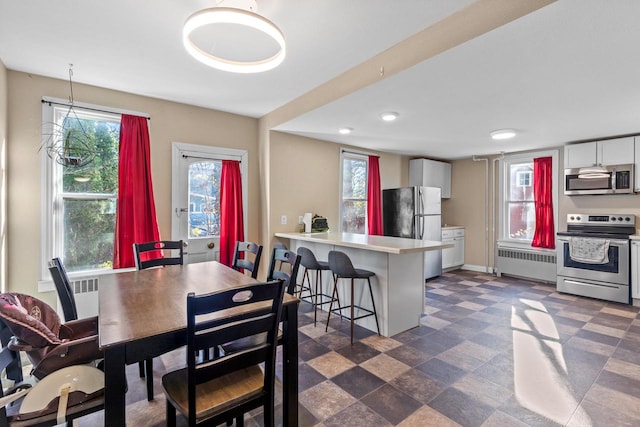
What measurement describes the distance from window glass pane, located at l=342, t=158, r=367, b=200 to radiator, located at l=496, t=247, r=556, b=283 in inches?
111

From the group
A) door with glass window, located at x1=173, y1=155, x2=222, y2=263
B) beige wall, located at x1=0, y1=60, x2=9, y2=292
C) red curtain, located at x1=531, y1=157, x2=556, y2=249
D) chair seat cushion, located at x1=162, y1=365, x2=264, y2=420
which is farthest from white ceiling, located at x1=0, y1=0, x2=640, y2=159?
chair seat cushion, located at x1=162, y1=365, x2=264, y2=420

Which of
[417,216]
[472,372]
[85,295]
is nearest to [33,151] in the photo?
[85,295]

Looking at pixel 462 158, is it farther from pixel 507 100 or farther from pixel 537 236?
pixel 507 100

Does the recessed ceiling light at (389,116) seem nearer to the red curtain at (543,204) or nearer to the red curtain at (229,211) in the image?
the red curtain at (229,211)

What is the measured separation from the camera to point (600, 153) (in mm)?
4500

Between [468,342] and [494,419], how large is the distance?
1.11 m

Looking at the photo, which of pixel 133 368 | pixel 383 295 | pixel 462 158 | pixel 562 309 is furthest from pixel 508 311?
pixel 133 368

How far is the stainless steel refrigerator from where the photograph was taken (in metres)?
5.24

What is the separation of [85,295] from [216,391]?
2.61 meters

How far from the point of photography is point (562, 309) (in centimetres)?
387

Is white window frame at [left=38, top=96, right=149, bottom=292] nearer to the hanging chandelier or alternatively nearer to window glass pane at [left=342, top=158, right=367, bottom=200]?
the hanging chandelier

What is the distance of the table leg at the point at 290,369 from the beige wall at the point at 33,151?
104 inches

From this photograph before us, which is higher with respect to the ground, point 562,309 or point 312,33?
point 312,33

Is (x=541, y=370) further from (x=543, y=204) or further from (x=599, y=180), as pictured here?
(x=543, y=204)
